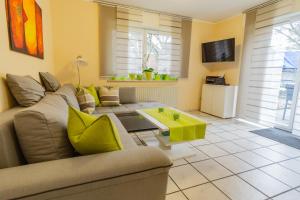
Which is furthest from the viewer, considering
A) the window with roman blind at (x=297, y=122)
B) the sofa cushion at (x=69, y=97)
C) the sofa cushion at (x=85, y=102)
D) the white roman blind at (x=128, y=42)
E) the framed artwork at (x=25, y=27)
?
the white roman blind at (x=128, y=42)

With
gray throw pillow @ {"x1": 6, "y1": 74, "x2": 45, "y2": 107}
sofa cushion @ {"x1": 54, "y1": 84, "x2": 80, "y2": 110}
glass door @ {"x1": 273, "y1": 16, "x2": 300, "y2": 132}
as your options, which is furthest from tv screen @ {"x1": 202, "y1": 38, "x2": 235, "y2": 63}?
gray throw pillow @ {"x1": 6, "y1": 74, "x2": 45, "y2": 107}

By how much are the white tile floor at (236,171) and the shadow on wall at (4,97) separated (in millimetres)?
1571

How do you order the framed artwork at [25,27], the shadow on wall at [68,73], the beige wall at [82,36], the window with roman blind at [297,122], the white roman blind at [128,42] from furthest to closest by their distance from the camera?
the white roman blind at [128,42]
the shadow on wall at [68,73]
the beige wall at [82,36]
the window with roman blind at [297,122]
the framed artwork at [25,27]

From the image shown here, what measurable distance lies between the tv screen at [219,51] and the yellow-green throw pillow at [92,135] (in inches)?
145

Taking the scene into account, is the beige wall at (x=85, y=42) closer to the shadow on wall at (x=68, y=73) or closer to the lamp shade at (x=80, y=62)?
the shadow on wall at (x=68, y=73)

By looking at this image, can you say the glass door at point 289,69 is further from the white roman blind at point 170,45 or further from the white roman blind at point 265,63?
the white roman blind at point 170,45

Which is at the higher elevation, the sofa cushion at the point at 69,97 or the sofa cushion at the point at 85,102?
the sofa cushion at the point at 69,97

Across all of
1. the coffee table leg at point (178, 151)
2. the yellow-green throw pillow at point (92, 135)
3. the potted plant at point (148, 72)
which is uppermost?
the potted plant at point (148, 72)

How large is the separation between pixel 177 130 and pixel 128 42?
2.57m

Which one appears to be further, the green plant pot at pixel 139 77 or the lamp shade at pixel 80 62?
the green plant pot at pixel 139 77

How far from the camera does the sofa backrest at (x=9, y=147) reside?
0.79m

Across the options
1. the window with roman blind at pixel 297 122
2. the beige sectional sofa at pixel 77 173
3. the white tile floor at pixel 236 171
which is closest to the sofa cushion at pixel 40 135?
the beige sectional sofa at pixel 77 173

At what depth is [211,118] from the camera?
4027 millimetres

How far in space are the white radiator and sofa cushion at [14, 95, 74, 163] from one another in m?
2.89
